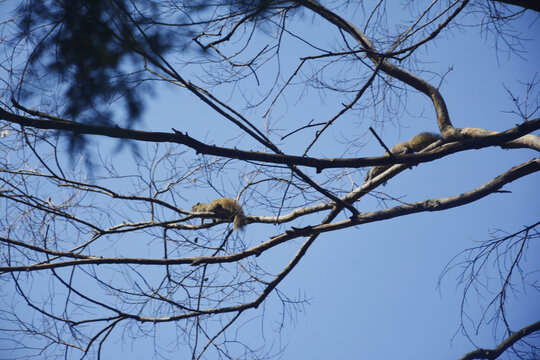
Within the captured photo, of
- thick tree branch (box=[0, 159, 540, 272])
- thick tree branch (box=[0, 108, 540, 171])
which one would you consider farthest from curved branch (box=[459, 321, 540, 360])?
thick tree branch (box=[0, 108, 540, 171])

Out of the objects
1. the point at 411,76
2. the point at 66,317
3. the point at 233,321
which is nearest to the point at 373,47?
the point at 411,76

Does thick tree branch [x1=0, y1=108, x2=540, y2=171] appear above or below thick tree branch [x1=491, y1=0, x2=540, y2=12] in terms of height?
below

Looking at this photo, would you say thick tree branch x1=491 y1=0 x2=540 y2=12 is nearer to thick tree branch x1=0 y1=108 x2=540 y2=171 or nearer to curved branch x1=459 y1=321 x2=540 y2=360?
thick tree branch x1=0 y1=108 x2=540 y2=171

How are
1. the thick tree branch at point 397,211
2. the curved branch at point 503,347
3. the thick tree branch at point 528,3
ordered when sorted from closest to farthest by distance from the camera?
1. the thick tree branch at point 528,3
2. the thick tree branch at point 397,211
3. the curved branch at point 503,347

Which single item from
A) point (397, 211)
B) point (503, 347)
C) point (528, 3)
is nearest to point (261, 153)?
point (397, 211)

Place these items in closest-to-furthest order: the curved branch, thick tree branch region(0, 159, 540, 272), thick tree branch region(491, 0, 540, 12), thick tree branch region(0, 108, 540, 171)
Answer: thick tree branch region(0, 108, 540, 171)
thick tree branch region(491, 0, 540, 12)
thick tree branch region(0, 159, 540, 272)
the curved branch

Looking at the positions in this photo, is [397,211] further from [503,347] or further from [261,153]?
[503,347]

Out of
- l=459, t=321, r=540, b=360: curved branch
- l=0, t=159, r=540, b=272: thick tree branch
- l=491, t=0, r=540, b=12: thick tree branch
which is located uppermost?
l=491, t=0, r=540, b=12: thick tree branch

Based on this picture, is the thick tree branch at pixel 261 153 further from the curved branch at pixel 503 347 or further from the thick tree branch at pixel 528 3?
the curved branch at pixel 503 347

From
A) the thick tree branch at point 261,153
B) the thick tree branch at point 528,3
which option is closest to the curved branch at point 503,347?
the thick tree branch at point 261,153

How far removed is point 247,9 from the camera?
213 centimetres

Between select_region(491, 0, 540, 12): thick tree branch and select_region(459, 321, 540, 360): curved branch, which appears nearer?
select_region(491, 0, 540, 12): thick tree branch

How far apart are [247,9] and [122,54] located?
2.17 feet

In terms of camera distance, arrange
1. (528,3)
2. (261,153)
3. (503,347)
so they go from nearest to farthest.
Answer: (528,3), (261,153), (503,347)
